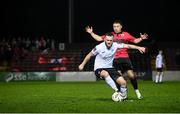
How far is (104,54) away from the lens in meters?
14.6

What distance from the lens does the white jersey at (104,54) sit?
14523 mm

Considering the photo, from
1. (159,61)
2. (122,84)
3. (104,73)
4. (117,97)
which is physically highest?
(104,73)

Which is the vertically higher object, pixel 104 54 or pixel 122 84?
pixel 104 54

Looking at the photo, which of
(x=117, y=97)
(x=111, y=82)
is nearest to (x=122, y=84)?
(x=111, y=82)

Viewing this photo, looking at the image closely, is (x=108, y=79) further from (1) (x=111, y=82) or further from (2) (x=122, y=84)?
(2) (x=122, y=84)

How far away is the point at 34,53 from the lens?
36969 millimetres

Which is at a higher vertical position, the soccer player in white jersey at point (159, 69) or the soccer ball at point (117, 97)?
the soccer ball at point (117, 97)

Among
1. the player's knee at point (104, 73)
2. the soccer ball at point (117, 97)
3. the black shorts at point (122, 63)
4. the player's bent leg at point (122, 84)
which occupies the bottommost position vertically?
the soccer ball at point (117, 97)

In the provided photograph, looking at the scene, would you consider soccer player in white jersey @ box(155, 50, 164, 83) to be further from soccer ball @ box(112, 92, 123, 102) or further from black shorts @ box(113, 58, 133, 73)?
soccer ball @ box(112, 92, 123, 102)

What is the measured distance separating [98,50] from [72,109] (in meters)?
2.63

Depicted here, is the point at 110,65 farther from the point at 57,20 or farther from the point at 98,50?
the point at 57,20

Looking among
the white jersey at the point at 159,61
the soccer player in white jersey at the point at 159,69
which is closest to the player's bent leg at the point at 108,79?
the soccer player in white jersey at the point at 159,69

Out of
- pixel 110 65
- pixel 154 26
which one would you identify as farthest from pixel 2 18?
pixel 110 65

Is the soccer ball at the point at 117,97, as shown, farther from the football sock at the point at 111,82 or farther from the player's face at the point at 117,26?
the player's face at the point at 117,26
